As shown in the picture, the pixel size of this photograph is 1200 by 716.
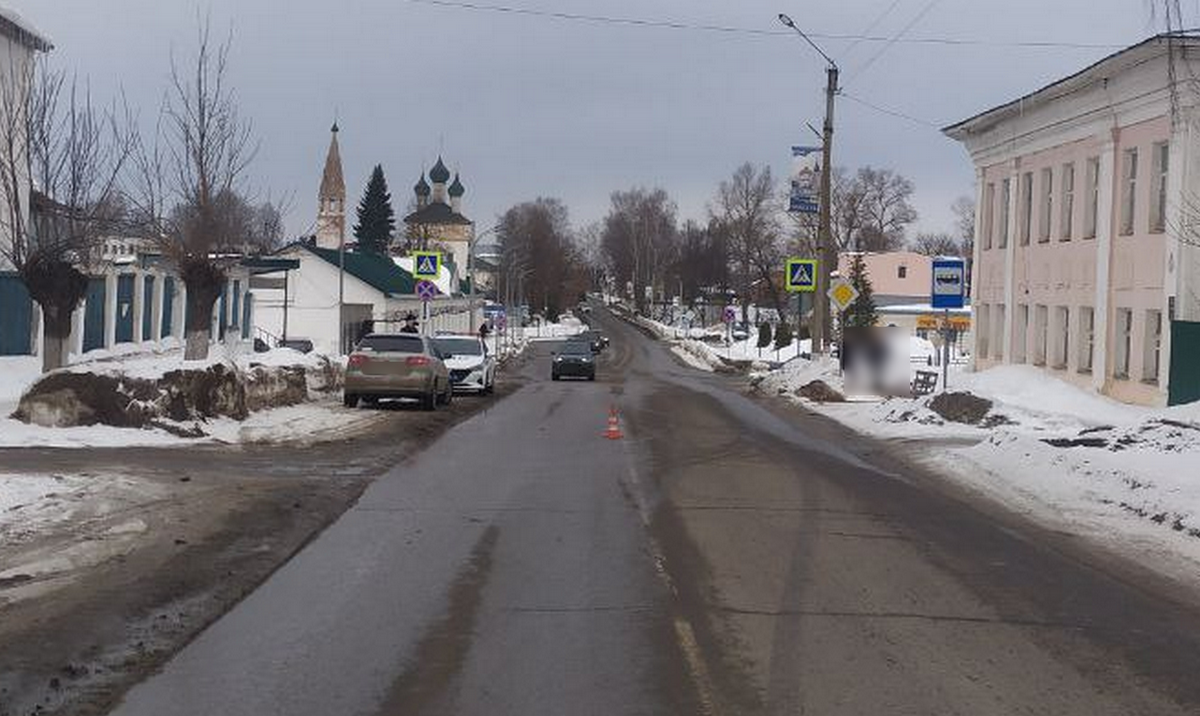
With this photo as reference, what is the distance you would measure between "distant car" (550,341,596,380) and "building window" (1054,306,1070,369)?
71.3 ft

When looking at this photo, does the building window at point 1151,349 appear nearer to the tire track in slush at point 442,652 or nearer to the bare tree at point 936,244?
the tire track in slush at point 442,652

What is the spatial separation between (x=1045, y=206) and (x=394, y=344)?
18421mm

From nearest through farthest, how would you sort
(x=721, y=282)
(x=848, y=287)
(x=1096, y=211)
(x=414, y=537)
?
(x=414, y=537)
(x=1096, y=211)
(x=848, y=287)
(x=721, y=282)

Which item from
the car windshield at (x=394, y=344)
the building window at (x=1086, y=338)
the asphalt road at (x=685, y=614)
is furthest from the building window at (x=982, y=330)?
the asphalt road at (x=685, y=614)

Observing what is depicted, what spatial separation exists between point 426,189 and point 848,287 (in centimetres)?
12262

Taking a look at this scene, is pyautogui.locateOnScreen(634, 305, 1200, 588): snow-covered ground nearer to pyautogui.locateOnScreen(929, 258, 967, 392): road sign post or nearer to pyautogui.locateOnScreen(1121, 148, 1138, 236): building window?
pyautogui.locateOnScreen(929, 258, 967, 392): road sign post

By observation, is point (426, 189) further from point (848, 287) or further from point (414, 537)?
point (414, 537)

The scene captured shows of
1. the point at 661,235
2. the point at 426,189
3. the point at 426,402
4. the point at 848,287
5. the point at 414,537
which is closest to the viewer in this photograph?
the point at 414,537

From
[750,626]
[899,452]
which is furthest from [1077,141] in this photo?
[750,626]

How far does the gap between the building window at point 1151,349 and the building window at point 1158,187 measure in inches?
74.1

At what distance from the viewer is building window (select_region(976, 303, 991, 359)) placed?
41.8 meters

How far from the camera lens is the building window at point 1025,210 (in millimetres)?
37906

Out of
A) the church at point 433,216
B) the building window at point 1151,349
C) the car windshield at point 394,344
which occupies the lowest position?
the car windshield at point 394,344

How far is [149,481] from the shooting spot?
1445 cm
